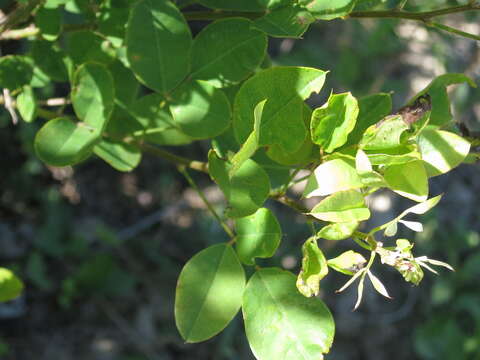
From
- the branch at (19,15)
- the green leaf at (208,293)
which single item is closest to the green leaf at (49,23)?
the branch at (19,15)

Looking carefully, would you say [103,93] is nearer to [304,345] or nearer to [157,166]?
[304,345]

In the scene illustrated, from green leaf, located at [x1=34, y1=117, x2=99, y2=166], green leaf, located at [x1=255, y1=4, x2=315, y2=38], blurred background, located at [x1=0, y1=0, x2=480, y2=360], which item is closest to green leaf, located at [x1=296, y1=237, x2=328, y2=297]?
green leaf, located at [x1=255, y1=4, x2=315, y2=38]

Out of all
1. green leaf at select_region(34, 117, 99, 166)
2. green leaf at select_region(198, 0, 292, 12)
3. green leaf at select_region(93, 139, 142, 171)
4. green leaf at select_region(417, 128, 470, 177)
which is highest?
green leaf at select_region(198, 0, 292, 12)

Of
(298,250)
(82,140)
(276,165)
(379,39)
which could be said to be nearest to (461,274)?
(298,250)

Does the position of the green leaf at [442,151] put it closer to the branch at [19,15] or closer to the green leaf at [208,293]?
the green leaf at [208,293]

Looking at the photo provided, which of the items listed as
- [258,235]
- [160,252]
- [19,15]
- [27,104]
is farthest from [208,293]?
[160,252]

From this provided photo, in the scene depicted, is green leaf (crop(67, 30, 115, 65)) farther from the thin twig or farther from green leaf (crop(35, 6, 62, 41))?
the thin twig
